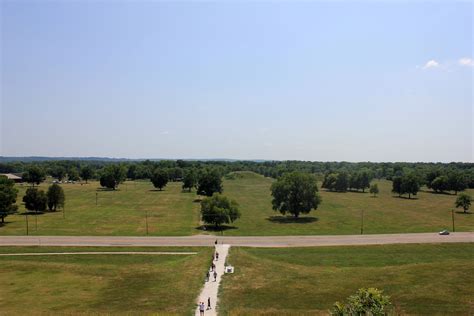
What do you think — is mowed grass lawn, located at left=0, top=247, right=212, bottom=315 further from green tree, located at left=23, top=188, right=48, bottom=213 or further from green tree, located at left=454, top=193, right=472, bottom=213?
green tree, located at left=454, top=193, right=472, bottom=213

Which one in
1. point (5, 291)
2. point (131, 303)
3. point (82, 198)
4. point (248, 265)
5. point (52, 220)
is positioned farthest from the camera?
point (82, 198)

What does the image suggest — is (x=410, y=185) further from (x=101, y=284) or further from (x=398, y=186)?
(x=101, y=284)

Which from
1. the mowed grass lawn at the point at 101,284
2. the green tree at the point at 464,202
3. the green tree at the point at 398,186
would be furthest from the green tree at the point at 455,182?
the mowed grass lawn at the point at 101,284

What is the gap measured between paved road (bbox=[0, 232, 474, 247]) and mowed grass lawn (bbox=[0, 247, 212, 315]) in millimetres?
7790

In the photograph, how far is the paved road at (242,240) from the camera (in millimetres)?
60094

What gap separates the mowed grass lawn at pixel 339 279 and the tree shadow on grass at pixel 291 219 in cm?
2711

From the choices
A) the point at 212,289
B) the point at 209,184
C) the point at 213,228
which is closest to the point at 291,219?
the point at 213,228

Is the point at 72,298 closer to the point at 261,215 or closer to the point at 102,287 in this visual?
the point at 102,287

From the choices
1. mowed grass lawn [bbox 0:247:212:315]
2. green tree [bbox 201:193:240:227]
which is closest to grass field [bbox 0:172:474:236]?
green tree [bbox 201:193:240:227]

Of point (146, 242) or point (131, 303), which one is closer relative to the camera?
point (131, 303)

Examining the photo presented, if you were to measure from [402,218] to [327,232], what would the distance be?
27629 millimetres

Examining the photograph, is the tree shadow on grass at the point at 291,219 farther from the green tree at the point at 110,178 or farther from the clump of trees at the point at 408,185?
the green tree at the point at 110,178

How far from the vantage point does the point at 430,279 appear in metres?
41.1

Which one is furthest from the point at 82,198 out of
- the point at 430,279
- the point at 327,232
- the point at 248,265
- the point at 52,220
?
the point at 430,279
